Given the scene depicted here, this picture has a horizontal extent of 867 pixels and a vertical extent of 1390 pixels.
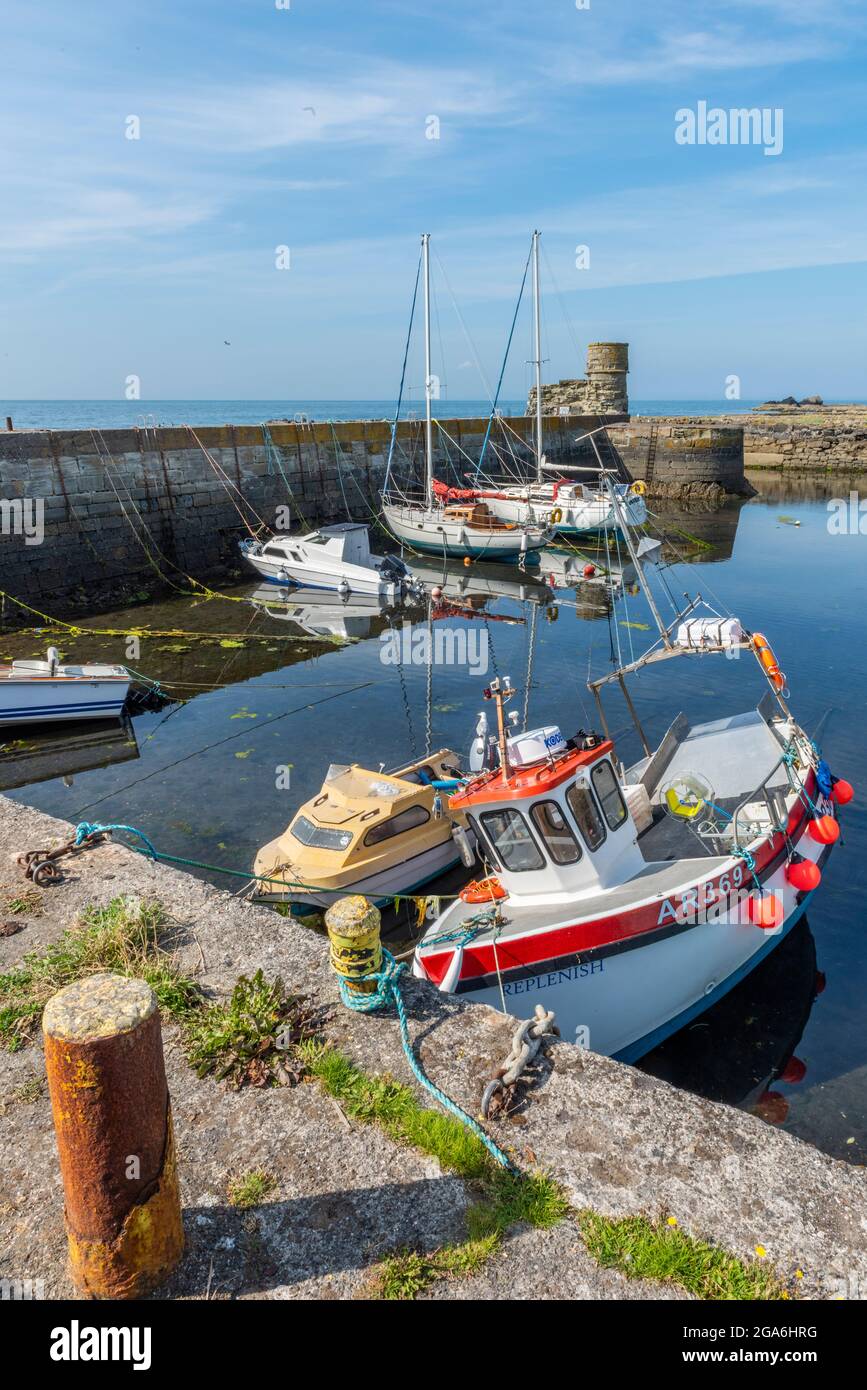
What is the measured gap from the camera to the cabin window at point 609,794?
838 cm

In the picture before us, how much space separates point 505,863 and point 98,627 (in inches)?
718

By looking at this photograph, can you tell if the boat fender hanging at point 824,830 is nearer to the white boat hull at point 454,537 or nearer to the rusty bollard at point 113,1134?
the rusty bollard at point 113,1134

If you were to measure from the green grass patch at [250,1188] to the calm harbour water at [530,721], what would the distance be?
5.06 m

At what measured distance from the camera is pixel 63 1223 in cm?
417

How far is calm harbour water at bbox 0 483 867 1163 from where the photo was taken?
8.73 metres

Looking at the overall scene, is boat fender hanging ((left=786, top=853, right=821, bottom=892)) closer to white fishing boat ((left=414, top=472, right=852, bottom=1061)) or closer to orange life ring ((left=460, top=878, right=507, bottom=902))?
white fishing boat ((left=414, top=472, right=852, bottom=1061))

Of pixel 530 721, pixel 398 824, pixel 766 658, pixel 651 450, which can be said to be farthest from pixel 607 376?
pixel 398 824

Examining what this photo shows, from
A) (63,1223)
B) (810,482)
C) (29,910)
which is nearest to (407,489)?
(810,482)

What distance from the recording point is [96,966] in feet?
19.0

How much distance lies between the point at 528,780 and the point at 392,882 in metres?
3.31

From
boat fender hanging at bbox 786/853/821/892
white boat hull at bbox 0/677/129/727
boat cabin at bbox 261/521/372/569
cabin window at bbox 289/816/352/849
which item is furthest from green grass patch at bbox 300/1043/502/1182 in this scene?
boat cabin at bbox 261/521/372/569

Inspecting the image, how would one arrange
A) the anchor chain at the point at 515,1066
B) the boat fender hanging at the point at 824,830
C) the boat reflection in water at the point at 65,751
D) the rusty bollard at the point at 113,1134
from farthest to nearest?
the boat reflection in water at the point at 65,751 → the boat fender hanging at the point at 824,830 → the anchor chain at the point at 515,1066 → the rusty bollard at the point at 113,1134

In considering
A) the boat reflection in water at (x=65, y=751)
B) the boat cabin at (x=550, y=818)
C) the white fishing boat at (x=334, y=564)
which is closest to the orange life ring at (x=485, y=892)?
the boat cabin at (x=550, y=818)
